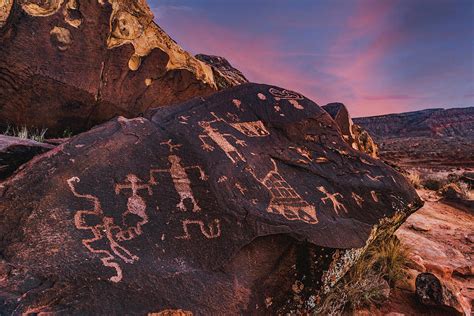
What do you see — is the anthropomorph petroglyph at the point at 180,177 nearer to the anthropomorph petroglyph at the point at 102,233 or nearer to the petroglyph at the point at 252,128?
the anthropomorph petroglyph at the point at 102,233

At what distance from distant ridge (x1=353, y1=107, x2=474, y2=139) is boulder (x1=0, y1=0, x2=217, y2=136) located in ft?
197

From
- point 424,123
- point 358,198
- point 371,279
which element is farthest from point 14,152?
point 424,123

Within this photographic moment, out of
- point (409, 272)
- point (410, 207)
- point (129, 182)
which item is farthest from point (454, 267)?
point (129, 182)

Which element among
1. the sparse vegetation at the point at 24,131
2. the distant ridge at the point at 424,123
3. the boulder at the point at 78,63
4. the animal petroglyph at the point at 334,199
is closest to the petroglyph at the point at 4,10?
the boulder at the point at 78,63

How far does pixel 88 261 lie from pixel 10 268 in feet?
1.33

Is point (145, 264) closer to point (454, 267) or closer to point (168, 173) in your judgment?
point (168, 173)

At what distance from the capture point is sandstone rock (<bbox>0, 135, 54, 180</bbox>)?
259cm

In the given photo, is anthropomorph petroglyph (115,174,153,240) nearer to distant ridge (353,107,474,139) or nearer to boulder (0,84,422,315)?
boulder (0,84,422,315)

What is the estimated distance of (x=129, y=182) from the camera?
8.44ft

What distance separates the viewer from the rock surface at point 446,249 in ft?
12.8

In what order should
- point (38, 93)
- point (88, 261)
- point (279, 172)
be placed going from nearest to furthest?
1. point (88, 261)
2. point (279, 172)
3. point (38, 93)

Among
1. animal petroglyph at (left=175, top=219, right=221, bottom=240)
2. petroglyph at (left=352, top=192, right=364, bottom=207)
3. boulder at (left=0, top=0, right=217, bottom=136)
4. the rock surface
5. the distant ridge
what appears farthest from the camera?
the distant ridge

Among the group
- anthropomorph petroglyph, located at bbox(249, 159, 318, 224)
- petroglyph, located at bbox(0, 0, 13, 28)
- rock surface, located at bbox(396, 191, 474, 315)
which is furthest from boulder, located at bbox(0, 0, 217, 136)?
rock surface, located at bbox(396, 191, 474, 315)

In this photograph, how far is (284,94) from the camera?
4297mm
